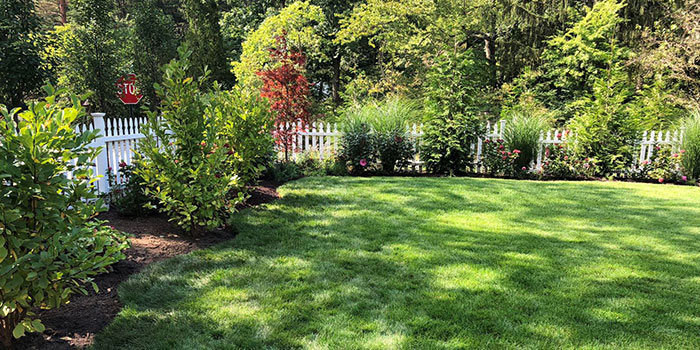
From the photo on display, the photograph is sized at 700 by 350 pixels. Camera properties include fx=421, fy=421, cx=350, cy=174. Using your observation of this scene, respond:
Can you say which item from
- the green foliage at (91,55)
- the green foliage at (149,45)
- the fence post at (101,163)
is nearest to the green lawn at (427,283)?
the fence post at (101,163)

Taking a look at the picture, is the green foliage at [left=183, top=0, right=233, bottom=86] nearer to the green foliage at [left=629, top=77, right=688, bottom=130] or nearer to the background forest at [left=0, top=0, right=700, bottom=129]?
the background forest at [left=0, top=0, right=700, bottom=129]

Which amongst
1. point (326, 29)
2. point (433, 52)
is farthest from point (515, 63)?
point (326, 29)

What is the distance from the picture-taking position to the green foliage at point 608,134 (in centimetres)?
815

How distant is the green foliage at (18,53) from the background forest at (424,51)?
0.08 ft

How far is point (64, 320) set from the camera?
261 centimetres

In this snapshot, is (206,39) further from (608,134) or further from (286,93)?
(608,134)

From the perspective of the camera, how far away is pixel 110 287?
10.3 ft

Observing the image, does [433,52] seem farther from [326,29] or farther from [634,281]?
[634,281]

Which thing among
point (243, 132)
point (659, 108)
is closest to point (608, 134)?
point (659, 108)

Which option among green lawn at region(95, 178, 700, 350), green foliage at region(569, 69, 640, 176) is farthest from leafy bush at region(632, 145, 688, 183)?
green lawn at region(95, 178, 700, 350)

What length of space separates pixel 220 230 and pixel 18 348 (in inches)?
89.3

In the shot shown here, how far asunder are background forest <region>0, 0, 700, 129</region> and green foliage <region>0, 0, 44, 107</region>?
3 cm

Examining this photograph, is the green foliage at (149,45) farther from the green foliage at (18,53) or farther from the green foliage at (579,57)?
the green foliage at (579,57)

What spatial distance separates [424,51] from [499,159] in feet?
24.3
